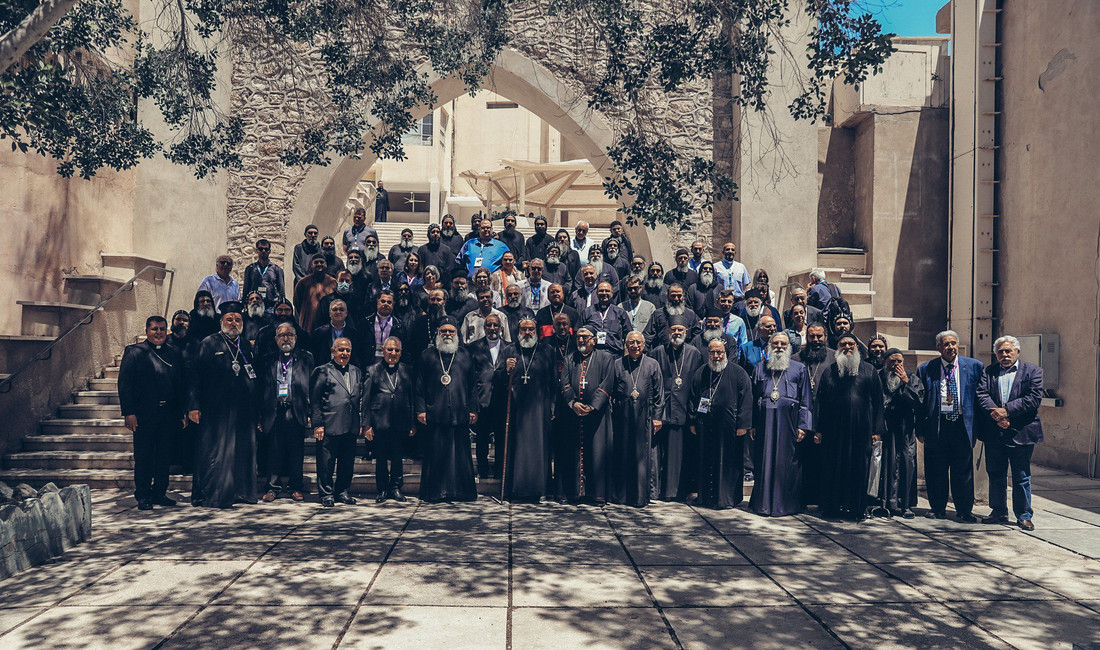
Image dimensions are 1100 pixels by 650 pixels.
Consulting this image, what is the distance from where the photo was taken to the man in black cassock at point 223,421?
26.3 feet

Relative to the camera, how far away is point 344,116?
9117 mm

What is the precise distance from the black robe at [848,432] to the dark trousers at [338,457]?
428cm

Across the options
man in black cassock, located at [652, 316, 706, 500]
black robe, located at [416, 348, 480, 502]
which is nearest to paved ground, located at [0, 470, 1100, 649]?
black robe, located at [416, 348, 480, 502]

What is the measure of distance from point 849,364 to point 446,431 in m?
3.73

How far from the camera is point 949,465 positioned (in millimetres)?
8070

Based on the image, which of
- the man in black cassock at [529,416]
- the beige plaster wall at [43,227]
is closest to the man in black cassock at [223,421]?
the man in black cassock at [529,416]

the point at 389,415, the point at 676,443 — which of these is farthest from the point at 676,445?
the point at 389,415

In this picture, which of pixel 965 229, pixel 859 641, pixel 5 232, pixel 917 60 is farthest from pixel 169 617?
pixel 917 60

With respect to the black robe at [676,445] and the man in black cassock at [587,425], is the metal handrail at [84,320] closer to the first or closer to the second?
the man in black cassock at [587,425]

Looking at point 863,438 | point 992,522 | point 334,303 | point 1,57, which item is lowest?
point 992,522

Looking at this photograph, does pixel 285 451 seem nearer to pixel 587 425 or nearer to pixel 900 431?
pixel 587 425

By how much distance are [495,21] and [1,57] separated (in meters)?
4.16

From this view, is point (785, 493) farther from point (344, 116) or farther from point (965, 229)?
point (965, 229)

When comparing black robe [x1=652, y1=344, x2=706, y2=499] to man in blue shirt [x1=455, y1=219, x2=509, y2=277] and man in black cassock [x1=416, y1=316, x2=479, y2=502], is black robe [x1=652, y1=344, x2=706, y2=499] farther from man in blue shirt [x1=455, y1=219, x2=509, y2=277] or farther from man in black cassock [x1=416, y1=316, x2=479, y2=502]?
man in blue shirt [x1=455, y1=219, x2=509, y2=277]
